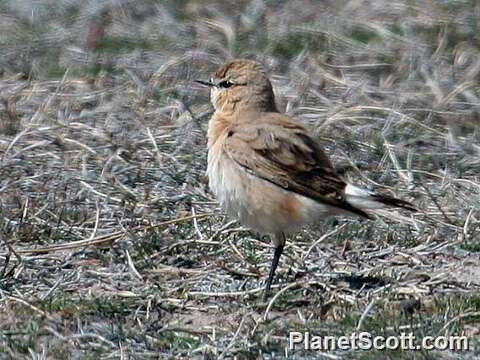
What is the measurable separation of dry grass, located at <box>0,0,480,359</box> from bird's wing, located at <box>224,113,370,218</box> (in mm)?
494

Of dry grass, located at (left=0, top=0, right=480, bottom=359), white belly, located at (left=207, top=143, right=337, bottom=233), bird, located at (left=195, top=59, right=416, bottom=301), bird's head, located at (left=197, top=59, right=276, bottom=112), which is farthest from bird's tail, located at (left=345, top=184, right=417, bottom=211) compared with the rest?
bird's head, located at (left=197, top=59, right=276, bottom=112)

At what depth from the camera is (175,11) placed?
12.7m

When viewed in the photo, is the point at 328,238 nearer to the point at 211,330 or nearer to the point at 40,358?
the point at 211,330

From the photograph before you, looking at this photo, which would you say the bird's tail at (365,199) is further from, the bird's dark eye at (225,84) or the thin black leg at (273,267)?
the bird's dark eye at (225,84)

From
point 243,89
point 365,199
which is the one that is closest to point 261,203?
point 365,199

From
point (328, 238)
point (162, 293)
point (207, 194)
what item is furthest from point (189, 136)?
point (162, 293)

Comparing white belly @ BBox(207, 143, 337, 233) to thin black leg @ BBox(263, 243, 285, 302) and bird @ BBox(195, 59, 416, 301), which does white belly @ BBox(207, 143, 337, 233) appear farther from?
thin black leg @ BBox(263, 243, 285, 302)

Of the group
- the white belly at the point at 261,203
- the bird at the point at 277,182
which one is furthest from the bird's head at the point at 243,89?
the white belly at the point at 261,203

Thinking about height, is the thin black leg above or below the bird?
below

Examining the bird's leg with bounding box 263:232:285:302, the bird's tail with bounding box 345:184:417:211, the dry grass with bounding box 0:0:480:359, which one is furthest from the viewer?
the bird's leg with bounding box 263:232:285:302

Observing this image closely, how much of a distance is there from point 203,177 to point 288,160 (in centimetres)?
190

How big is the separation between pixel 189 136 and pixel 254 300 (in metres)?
2.77

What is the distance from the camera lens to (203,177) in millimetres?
8547

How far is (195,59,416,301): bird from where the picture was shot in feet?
21.7
